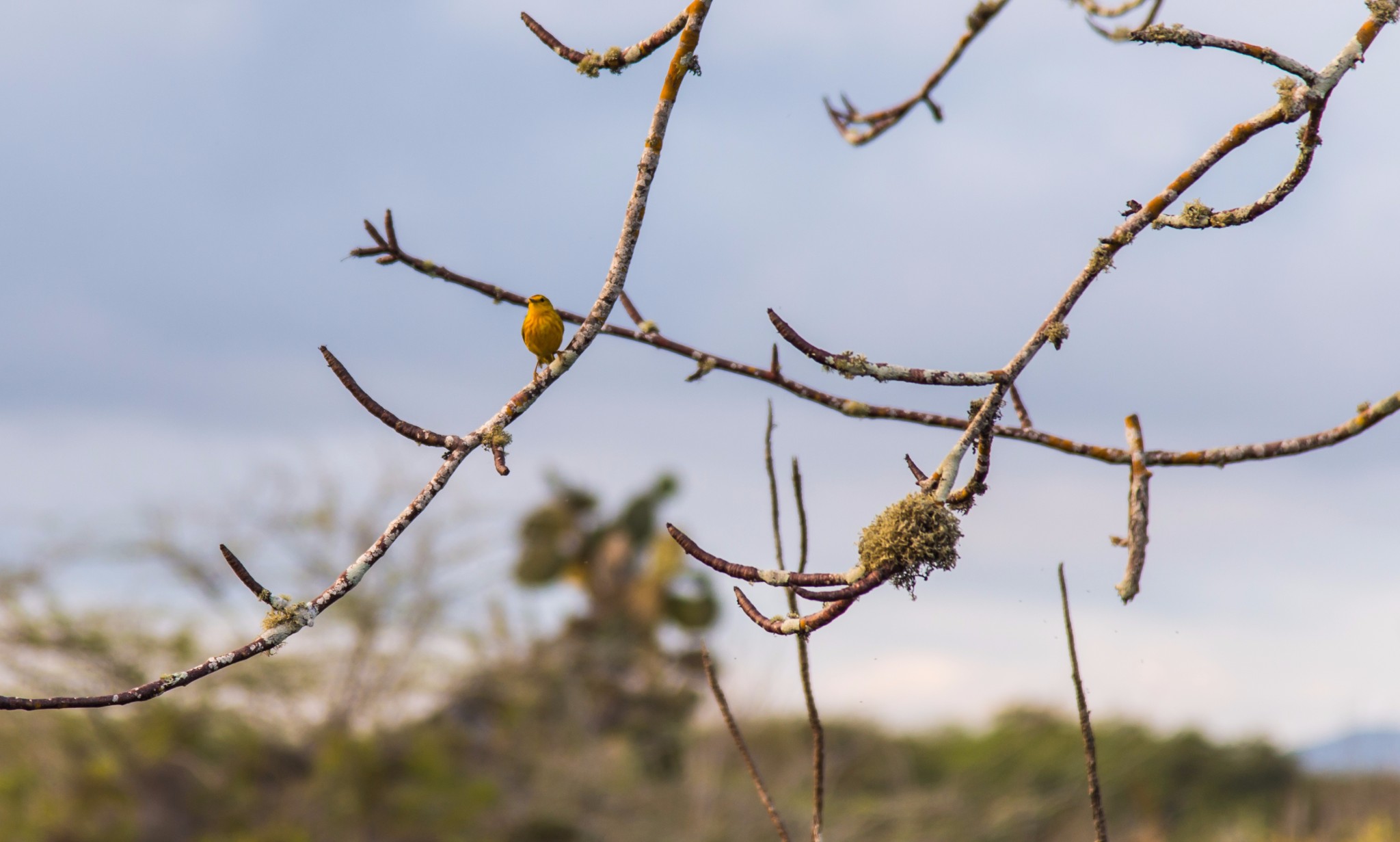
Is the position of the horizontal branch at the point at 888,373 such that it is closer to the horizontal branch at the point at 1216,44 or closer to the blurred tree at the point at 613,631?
the horizontal branch at the point at 1216,44

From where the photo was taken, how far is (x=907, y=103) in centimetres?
313

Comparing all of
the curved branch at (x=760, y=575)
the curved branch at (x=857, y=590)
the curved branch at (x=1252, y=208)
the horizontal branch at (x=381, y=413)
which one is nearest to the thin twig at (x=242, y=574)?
the horizontal branch at (x=381, y=413)

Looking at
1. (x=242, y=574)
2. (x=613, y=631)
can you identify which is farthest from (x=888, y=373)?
(x=613, y=631)

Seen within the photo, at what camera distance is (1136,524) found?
1.73m

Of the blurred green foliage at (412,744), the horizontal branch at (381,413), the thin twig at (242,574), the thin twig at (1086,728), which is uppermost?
the blurred green foliage at (412,744)

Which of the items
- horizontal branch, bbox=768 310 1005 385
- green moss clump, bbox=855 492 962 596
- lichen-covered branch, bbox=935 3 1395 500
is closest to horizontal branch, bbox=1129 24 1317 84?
lichen-covered branch, bbox=935 3 1395 500

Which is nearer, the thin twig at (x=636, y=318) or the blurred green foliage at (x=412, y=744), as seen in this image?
the thin twig at (x=636, y=318)

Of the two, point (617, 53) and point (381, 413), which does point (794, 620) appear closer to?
point (381, 413)

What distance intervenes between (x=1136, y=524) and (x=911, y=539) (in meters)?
0.35

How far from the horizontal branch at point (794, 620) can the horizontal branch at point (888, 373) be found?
448 mm

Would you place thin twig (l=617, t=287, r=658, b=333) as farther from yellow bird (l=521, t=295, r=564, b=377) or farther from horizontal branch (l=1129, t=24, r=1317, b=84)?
horizontal branch (l=1129, t=24, r=1317, b=84)

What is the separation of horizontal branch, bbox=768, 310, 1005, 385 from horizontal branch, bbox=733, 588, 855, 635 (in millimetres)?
448

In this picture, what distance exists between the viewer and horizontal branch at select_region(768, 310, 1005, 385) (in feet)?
6.42

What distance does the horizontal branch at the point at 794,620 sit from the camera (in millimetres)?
1676
